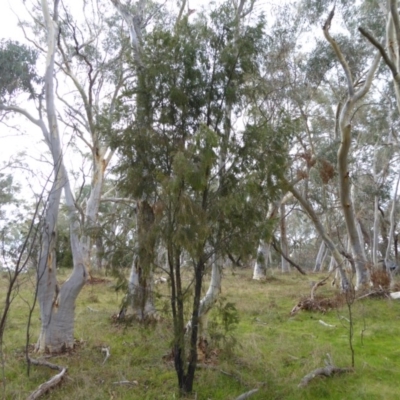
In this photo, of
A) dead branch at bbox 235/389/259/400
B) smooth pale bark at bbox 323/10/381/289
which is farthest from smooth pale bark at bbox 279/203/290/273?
dead branch at bbox 235/389/259/400

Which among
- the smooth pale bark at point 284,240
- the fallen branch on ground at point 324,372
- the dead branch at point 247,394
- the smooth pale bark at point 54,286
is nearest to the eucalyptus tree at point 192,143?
the dead branch at point 247,394

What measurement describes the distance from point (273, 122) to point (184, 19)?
5.18 feet

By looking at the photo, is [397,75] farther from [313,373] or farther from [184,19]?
[313,373]

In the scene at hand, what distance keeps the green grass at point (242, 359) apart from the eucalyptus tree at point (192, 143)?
2.40ft

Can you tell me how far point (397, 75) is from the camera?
371 inches

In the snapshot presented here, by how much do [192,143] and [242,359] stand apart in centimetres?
342

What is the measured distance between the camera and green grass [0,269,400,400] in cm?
566

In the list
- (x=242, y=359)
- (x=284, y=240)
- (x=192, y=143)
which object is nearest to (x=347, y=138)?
(x=242, y=359)

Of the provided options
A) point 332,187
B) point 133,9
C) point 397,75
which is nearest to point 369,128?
point 332,187

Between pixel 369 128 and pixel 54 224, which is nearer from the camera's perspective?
pixel 54 224

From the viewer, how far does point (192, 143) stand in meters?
4.89

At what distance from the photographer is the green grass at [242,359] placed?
5.66m

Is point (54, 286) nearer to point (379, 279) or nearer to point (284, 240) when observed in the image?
point (379, 279)

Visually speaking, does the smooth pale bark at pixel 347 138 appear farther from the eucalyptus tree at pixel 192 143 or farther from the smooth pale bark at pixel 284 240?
the smooth pale bark at pixel 284 240
